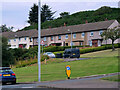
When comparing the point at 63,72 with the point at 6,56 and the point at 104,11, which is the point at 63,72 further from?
the point at 104,11

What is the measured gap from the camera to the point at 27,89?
551 inches

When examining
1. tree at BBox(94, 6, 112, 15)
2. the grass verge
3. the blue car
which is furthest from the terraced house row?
tree at BBox(94, 6, 112, 15)

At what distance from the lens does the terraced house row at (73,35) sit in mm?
62656

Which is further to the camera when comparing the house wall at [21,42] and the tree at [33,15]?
the tree at [33,15]

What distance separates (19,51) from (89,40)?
20264 millimetres

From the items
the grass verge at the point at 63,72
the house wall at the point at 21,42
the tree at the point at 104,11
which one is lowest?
the grass verge at the point at 63,72

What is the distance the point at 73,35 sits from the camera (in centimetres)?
6944

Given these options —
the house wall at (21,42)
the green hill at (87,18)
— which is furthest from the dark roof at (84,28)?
the green hill at (87,18)

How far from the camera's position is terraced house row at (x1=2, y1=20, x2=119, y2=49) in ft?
206

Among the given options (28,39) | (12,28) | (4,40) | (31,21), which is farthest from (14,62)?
(12,28)

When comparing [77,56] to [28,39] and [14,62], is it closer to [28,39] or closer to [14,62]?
[14,62]

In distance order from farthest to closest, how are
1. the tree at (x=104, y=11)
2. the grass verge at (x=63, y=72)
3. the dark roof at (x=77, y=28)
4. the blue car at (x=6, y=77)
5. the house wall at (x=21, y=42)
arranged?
the tree at (x=104, y=11)
the house wall at (x=21, y=42)
the dark roof at (x=77, y=28)
the grass verge at (x=63, y=72)
the blue car at (x=6, y=77)

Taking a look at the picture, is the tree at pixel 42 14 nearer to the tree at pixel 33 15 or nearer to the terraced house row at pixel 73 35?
the tree at pixel 33 15

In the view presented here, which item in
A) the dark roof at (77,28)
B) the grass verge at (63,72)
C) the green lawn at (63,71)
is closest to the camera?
the grass verge at (63,72)
